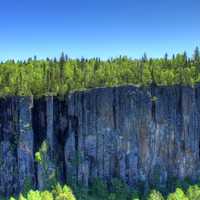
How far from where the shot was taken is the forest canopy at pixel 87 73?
10675cm

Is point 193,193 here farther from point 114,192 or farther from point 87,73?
point 87,73

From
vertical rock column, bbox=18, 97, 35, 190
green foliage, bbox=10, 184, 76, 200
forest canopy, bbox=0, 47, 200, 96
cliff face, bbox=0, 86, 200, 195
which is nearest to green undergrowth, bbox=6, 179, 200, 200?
green foliage, bbox=10, 184, 76, 200

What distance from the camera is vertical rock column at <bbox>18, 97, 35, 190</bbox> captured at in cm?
9838

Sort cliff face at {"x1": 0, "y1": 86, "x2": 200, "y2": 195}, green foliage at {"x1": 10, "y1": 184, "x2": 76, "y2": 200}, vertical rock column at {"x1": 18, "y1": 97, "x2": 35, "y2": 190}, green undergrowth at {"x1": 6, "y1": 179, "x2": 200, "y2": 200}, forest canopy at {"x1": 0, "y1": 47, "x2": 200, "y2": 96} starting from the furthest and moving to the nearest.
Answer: forest canopy at {"x1": 0, "y1": 47, "x2": 200, "y2": 96}
cliff face at {"x1": 0, "y1": 86, "x2": 200, "y2": 195}
vertical rock column at {"x1": 18, "y1": 97, "x2": 35, "y2": 190}
green undergrowth at {"x1": 6, "y1": 179, "x2": 200, "y2": 200}
green foliage at {"x1": 10, "y1": 184, "x2": 76, "y2": 200}

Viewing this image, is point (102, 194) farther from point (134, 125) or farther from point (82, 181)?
point (134, 125)

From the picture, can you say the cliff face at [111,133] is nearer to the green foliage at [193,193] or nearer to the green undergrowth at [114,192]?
the green undergrowth at [114,192]

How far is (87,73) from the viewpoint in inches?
4525

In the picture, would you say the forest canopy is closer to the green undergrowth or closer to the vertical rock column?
the vertical rock column

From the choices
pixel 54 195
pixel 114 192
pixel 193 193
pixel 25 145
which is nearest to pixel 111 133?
pixel 114 192

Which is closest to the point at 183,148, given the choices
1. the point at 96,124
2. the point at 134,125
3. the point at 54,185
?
the point at 134,125

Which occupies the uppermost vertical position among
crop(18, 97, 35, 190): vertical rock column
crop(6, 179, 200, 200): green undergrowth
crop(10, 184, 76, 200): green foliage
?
crop(18, 97, 35, 190): vertical rock column

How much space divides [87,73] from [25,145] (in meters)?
22.6

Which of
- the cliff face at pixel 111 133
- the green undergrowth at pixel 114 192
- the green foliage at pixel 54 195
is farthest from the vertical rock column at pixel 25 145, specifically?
the green foliage at pixel 54 195

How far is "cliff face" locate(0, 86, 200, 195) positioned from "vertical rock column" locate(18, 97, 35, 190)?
0.56ft
